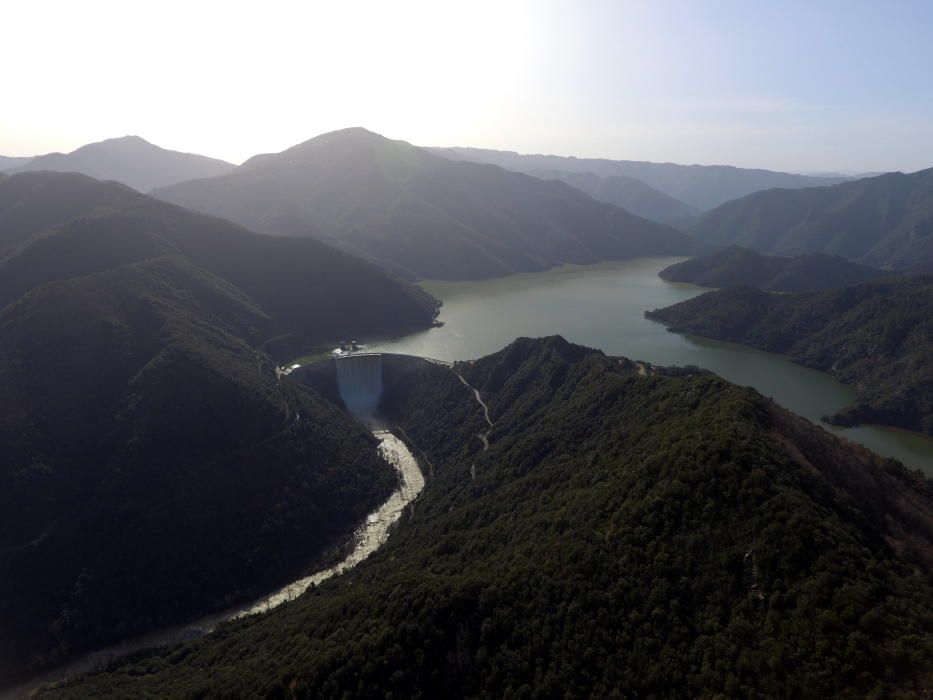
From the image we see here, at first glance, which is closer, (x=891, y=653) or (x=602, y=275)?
(x=891, y=653)

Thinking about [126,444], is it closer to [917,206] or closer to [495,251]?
[495,251]

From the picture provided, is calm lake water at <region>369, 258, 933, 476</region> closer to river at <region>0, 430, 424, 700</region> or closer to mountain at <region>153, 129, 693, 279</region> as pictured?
mountain at <region>153, 129, 693, 279</region>

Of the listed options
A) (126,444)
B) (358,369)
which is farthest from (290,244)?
(126,444)

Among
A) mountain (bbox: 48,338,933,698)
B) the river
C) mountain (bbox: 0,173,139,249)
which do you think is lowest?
the river

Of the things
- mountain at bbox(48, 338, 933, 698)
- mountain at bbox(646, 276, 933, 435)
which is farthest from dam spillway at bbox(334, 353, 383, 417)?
mountain at bbox(646, 276, 933, 435)

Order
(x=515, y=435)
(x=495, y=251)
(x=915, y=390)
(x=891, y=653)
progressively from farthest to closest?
(x=495, y=251) → (x=915, y=390) → (x=515, y=435) → (x=891, y=653)

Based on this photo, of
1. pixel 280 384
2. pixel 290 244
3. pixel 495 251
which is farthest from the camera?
pixel 495 251

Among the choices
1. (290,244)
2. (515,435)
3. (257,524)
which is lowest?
(257,524)

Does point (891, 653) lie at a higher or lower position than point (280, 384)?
higher

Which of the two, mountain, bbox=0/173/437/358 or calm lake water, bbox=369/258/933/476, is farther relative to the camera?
calm lake water, bbox=369/258/933/476
